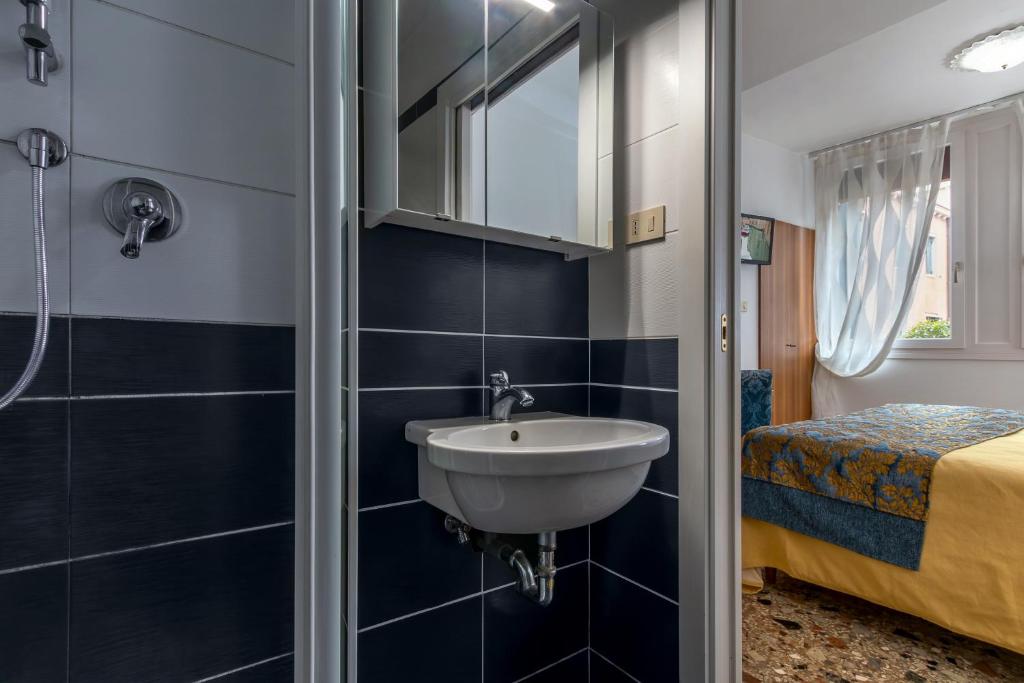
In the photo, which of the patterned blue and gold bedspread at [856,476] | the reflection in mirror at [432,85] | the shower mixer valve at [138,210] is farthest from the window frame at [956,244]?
the shower mixer valve at [138,210]

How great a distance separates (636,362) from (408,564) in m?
0.77

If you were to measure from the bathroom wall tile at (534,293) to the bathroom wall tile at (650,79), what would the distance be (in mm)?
403

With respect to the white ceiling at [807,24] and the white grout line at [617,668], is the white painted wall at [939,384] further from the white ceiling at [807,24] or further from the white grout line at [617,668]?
the white grout line at [617,668]

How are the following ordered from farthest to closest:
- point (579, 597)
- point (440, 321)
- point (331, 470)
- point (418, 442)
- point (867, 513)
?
point (867, 513) < point (579, 597) < point (440, 321) < point (418, 442) < point (331, 470)

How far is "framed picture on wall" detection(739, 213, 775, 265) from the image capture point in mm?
3389

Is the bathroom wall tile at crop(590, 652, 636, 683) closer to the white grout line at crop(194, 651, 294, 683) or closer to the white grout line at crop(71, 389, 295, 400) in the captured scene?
the white grout line at crop(194, 651, 294, 683)

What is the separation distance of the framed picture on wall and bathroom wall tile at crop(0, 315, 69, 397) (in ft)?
11.4

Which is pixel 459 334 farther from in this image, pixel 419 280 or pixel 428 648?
pixel 428 648

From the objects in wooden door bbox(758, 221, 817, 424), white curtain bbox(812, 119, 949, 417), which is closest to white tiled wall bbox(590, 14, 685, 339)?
wooden door bbox(758, 221, 817, 424)

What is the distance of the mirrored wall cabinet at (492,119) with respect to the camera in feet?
3.58

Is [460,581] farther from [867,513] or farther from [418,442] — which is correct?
[867,513]

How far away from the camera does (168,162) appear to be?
3.05ft

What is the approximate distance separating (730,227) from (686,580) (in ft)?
2.81

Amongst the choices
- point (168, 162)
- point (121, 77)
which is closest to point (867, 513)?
point (168, 162)
